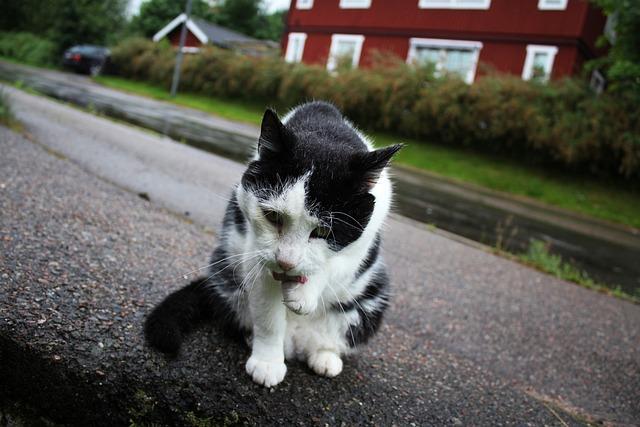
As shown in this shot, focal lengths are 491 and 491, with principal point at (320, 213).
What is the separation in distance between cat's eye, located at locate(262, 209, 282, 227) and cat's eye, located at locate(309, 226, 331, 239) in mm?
119

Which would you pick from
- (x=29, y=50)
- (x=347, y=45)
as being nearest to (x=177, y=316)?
(x=347, y=45)

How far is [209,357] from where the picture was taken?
1965 millimetres

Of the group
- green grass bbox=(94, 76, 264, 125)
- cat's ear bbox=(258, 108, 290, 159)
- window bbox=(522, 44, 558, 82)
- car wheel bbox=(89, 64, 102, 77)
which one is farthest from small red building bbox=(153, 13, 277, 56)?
cat's ear bbox=(258, 108, 290, 159)

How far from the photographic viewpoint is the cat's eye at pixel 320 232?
1.67 meters

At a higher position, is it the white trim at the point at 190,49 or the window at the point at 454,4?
the window at the point at 454,4

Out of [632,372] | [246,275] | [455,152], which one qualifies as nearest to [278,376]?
[246,275]

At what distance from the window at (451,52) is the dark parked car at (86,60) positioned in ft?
59.1

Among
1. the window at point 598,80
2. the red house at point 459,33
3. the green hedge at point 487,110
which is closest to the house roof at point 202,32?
the red house at point 459,33

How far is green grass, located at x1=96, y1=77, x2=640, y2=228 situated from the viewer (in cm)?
1274

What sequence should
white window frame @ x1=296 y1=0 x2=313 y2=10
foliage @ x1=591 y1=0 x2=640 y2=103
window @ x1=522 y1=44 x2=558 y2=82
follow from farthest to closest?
white window frame @ x1=296 y1=0 x2=313 y2=10, window @ x1=522 y1=44 x2=558 y2=82, foliage @ x1=591 y1=0 x2=640 y2=103

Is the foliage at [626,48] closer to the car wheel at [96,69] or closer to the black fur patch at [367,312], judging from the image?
the black fur patch at [367,312]

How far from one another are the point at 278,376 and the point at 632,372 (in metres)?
2.67

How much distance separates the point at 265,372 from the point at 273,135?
90 cm

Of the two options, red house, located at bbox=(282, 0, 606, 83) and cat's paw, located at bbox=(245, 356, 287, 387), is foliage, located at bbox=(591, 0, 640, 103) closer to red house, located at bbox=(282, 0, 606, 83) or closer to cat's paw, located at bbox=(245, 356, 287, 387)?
red house, located at bbox=(282, 0, 606, 83)
